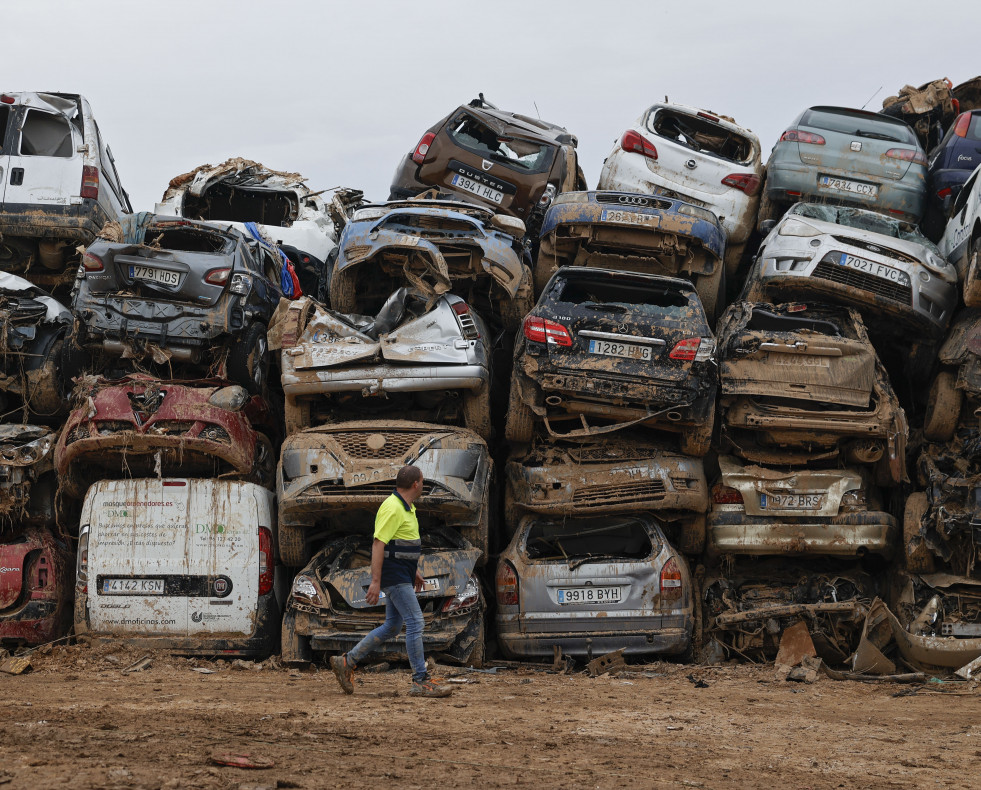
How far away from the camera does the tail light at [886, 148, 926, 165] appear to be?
13.5 m

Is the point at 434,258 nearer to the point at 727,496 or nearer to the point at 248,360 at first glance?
the point at 248,360

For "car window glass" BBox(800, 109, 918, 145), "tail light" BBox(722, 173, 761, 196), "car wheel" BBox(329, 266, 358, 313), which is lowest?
"car wheel" BBox(329, 266, 358, 313)

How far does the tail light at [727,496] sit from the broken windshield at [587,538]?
0.81m

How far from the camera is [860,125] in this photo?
13812 millimetres

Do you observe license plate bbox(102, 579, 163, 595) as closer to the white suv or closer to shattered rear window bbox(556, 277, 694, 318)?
shattered rear window bbox(556, 277, 694, 318)

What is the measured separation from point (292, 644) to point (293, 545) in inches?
41.4

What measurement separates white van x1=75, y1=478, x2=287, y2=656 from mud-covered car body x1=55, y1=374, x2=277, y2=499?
33cm

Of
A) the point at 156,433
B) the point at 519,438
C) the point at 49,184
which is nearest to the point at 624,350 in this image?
the point at 519,438

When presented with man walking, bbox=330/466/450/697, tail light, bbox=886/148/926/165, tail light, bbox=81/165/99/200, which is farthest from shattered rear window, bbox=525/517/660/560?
tail light, bbox=81/165/99/200

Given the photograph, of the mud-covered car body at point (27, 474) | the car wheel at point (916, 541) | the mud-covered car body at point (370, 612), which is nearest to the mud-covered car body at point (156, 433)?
the mud-covered car body at point (27, 474)

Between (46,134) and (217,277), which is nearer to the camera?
(217,277)

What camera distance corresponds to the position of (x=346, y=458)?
974 centimetres

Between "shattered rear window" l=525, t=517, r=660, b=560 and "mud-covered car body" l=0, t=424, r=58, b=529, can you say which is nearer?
"shattered rear window" l=525, t=517, r=660, b=560

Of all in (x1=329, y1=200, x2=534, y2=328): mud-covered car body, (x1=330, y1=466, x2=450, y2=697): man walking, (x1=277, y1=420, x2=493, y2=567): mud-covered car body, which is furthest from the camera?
(x1=329, y1=200, x2=534, y2=328): mud-covered car body
